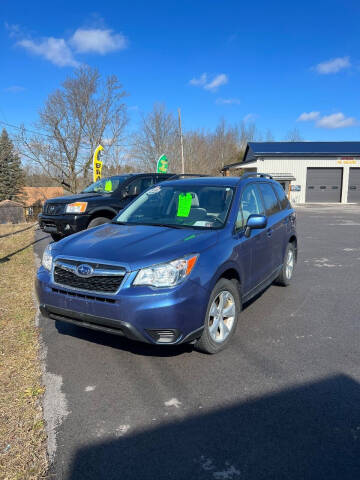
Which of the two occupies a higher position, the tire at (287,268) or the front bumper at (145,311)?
the front bumper at (145,311)

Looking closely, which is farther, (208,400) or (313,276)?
(313,276)

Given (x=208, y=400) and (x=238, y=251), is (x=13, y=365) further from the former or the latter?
(x=238, y=251)

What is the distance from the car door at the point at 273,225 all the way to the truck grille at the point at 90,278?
7.87 ft

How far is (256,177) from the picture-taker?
16.6 feet

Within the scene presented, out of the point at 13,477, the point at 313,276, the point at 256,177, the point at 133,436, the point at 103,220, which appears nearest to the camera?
the point at 13,477

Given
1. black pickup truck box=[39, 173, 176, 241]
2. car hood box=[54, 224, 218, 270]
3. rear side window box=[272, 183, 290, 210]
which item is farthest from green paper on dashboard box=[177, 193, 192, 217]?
black pickup truck box=[39, 173, 176, 241]

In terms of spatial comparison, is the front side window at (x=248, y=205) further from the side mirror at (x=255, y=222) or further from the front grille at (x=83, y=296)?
the front grille at (x=83, y=296)

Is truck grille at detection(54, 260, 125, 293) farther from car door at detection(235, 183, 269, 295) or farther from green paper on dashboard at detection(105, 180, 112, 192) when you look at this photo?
green paper on dashboard at detection(105, 180, 112, 192)

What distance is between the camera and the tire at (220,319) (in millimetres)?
3295

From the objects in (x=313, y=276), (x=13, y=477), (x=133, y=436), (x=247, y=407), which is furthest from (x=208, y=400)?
(x=313, y=276)

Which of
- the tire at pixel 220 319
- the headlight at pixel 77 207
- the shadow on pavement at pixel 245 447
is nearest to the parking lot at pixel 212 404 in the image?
the shadow on pavement at pixel 245 447

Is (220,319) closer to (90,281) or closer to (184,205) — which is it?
(90,281)

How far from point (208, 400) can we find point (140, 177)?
23.0 feet

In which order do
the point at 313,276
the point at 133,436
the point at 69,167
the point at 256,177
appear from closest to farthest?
the point at 133,436 → the point at 256,177 → the point at 313,276 → the point at 69,167
